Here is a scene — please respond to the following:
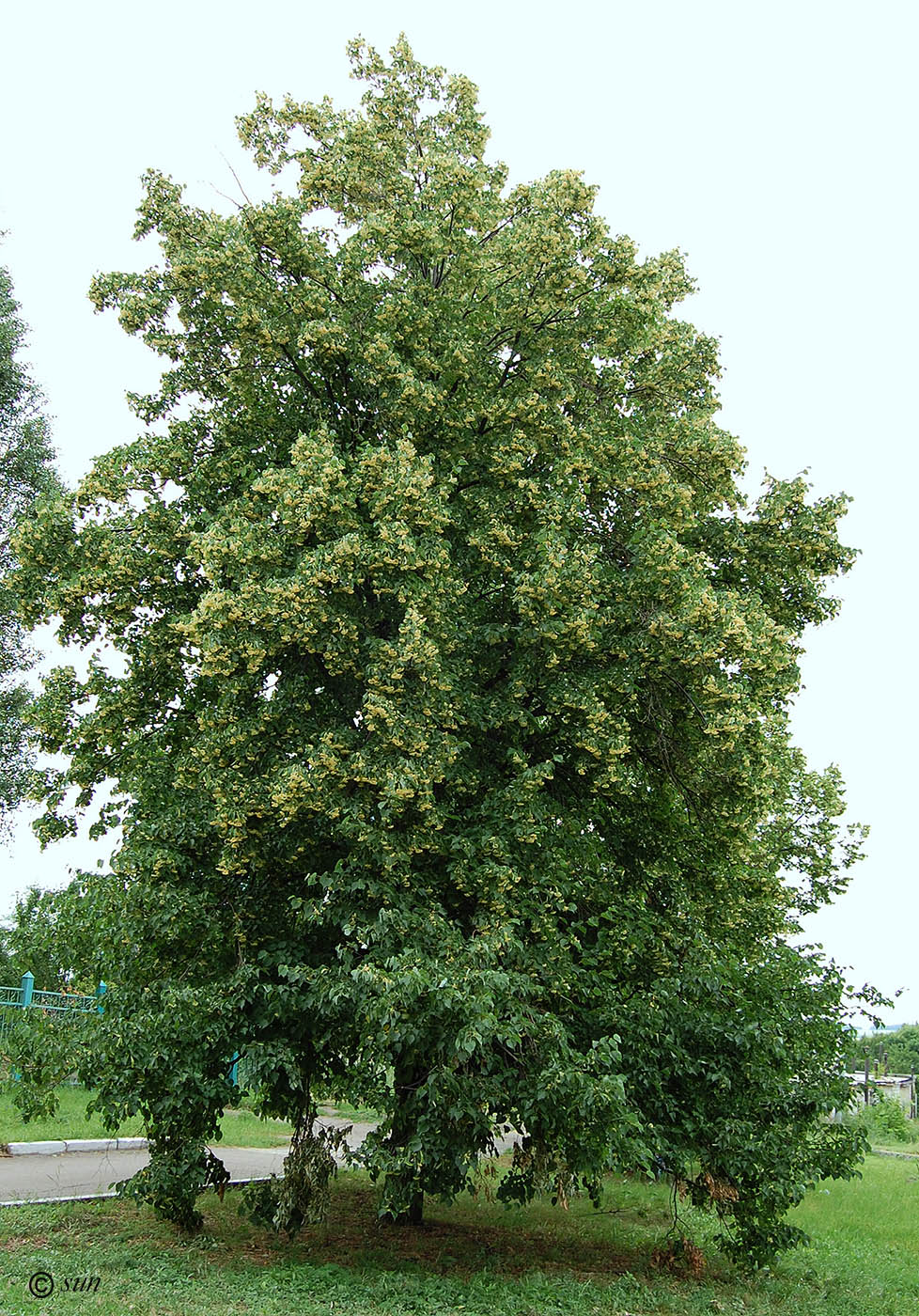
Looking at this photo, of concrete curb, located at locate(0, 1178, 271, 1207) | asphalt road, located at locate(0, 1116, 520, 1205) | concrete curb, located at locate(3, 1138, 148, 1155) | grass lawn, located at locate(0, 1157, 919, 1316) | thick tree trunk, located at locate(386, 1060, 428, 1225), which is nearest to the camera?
grass lawn, located at locate(0, 1157, 919, 1316)

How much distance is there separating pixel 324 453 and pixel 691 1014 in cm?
630

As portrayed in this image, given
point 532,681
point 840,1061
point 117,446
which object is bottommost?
point 840,1061

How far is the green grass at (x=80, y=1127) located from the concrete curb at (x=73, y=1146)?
0.18 meters

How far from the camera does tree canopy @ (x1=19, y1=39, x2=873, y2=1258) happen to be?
8867mm

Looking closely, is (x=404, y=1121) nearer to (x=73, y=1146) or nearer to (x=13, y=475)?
(x=73, y=1146)

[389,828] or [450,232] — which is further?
Result: [450,232]

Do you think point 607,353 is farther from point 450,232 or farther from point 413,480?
Result: point 413,480

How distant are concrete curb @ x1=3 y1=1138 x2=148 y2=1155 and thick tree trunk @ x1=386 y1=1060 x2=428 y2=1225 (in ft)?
22.0

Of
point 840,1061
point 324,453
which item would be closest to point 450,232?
point 324,453

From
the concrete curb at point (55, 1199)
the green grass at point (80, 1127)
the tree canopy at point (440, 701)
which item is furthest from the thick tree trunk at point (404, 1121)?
the green grass at point (80, 1127)

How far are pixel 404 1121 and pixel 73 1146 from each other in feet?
26.4

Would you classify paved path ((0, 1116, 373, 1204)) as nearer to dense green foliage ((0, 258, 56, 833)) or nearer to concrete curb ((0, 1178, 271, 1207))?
concrete curb ((0, 1178, 271, 1207))

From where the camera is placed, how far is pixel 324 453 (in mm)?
9500

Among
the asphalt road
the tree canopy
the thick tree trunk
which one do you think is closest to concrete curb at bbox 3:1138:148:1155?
the asphalt road
